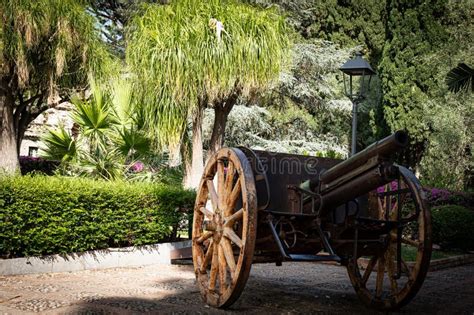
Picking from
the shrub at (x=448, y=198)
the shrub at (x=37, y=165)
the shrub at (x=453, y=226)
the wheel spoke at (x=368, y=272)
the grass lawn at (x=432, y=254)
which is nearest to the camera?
the wheel spoke at (x=368, y=272)

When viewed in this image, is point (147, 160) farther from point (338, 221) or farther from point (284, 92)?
point (284, 92)

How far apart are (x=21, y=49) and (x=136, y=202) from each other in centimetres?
357

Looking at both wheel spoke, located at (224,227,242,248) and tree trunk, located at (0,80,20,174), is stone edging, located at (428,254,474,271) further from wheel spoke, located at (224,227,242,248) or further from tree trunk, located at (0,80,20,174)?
tree trunk, located at (0,80,20,174)

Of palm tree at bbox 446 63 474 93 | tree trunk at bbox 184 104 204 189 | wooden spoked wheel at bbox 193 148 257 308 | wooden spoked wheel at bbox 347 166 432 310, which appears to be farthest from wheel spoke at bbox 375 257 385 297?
palm tree at bbox 446 63 474 93

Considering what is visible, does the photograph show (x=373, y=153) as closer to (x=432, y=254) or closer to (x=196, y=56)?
(x=196, y=56)

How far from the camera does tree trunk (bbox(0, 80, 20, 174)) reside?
978 cm

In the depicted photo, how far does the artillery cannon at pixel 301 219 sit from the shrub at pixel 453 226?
19.0ft

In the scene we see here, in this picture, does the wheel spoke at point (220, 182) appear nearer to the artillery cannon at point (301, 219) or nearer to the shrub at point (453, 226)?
the artillery cannon at point (301, 219)

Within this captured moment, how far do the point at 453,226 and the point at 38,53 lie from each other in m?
9.32

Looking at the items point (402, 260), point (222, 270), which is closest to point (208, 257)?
point (222, 270)

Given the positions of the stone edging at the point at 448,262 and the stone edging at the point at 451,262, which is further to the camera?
the stone edging at the point at 451,262

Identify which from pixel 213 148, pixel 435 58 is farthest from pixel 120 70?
pixel 435 58

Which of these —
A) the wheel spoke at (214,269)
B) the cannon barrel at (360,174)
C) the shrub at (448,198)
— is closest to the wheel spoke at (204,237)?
the wheel spoke at (214,269)

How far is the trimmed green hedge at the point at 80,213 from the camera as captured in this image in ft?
22.3
